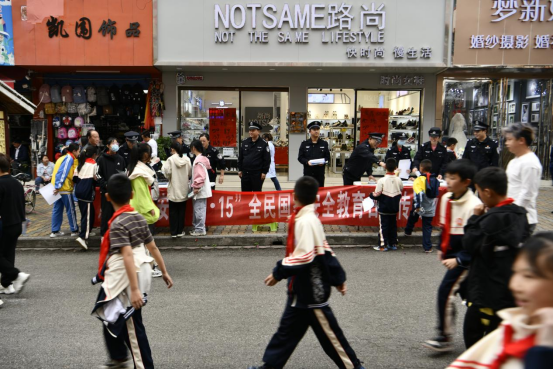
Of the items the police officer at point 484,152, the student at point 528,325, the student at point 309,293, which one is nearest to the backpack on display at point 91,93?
the police officer at point 484,152

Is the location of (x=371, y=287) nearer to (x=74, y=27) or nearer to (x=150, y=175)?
(x=150, y=175)

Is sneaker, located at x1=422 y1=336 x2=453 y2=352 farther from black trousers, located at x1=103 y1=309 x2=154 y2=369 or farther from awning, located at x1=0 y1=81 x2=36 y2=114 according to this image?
awning, located at x1=0 y1=81 x2=36 y2=114

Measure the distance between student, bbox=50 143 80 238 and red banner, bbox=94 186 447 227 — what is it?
1.58 ft

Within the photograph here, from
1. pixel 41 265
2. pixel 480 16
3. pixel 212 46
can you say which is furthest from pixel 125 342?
pixel 480 16

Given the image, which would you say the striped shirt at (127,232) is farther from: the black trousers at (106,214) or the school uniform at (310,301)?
the black trousers at (106,214)

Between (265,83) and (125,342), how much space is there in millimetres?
11941

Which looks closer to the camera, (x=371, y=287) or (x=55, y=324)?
(x=55, y=324)

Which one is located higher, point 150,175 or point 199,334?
point 150,175

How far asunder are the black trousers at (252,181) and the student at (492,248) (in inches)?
241

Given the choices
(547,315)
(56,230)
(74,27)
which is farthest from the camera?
(74,27)

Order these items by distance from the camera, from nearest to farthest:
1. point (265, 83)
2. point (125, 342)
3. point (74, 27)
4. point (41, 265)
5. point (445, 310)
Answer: point (125, 342) < point (445, 310) < point (41, 265) < point (74, 27) < point (265, 83)

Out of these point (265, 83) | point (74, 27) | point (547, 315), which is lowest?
point (547, 315)

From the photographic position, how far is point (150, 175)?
22.5 feet

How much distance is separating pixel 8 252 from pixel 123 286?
10.7ft
